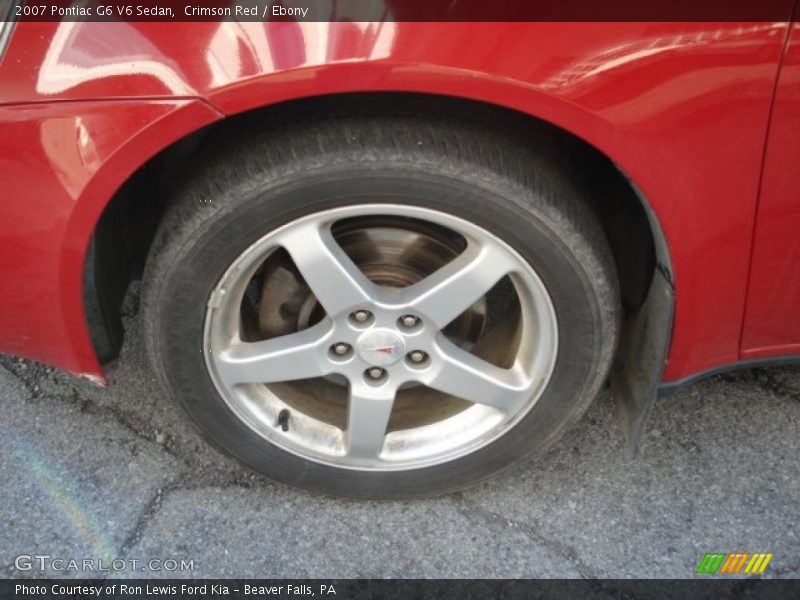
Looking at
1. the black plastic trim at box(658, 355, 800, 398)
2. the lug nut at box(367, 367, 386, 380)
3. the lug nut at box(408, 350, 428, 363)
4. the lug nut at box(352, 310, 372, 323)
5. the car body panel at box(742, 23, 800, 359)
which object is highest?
the car body panel at box(742, 23, 800, 359)

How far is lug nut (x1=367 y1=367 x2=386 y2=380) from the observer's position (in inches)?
74.2

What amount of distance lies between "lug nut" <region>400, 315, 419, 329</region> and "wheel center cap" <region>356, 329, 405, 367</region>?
0.03 meters

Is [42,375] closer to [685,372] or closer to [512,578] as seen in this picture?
[512,578]

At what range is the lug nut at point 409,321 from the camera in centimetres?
182

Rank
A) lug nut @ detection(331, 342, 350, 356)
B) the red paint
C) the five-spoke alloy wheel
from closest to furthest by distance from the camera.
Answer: the red paint → the five-spoke alloy wheel → lug nut @ detection(331, 342, 350, 356)

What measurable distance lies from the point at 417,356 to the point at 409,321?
9 cm

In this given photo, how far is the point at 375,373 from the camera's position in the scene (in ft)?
6.20

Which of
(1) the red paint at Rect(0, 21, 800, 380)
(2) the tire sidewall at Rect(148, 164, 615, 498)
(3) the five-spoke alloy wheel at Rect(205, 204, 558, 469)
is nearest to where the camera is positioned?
(1) the red paint at Rect(0, 21, 800, 380)

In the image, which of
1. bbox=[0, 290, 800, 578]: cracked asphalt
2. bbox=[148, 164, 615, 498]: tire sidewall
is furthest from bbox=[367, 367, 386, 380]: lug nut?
bbox=[0, 290, 800, 578]: cracked asphalt

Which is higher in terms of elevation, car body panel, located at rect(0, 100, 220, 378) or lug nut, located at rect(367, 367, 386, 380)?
car body panel, located at rect(0, 100, 220, 378)

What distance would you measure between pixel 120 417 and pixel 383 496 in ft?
2.49

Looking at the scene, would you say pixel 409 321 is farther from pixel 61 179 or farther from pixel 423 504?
pixel 61 179

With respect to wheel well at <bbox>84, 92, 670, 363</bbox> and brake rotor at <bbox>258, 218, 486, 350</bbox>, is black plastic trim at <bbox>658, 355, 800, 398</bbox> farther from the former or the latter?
brake rotor at <bbox>258, 218, 486, 350</bbox>

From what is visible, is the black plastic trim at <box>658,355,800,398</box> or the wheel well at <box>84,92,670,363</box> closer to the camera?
the wheel well at <box>84,92,670,363</box>
